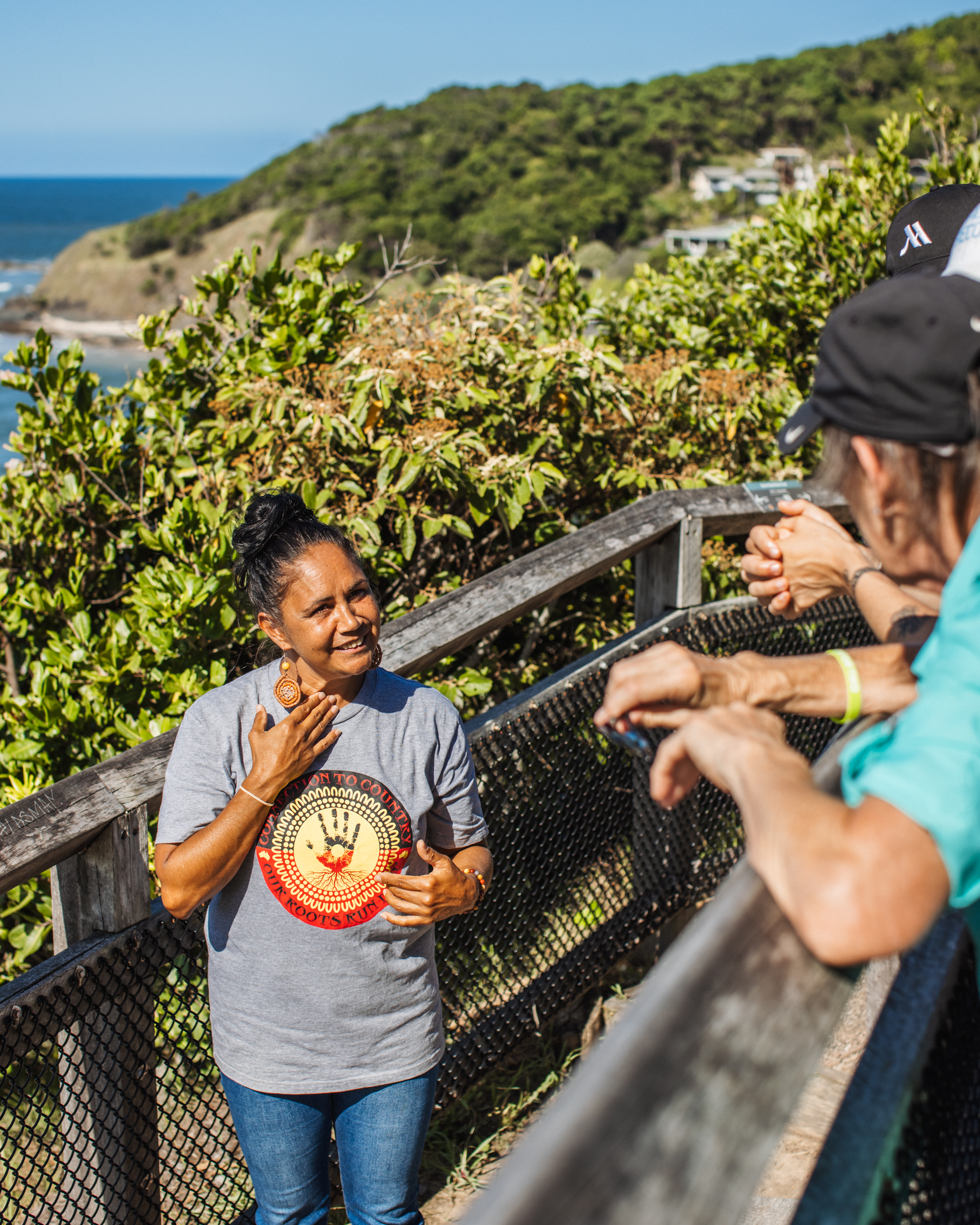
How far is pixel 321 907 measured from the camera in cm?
183

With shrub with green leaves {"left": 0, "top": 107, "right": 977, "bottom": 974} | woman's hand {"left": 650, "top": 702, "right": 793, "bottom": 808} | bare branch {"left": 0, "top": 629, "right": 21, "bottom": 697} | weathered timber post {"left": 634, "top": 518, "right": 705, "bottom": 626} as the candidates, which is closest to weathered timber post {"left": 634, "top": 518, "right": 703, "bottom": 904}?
weathered timber post {"left": 634, "top": 518, "right": 705, "bottom": 626}

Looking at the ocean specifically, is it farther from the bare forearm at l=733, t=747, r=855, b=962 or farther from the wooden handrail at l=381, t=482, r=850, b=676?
the bare forearm at l=733, t=747, r=855, b=962

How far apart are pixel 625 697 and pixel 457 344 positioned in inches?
100

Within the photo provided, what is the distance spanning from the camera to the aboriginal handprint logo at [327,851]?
1.83 meters

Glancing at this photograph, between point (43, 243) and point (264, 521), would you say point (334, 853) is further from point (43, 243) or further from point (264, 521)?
point (43, 243)

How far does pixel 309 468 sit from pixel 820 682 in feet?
7.91

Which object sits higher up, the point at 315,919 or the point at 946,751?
the point at 946,751

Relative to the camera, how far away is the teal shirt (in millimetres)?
906

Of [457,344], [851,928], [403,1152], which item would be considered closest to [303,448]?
[457,344]

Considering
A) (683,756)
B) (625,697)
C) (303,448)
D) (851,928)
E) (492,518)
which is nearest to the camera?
(851,928)

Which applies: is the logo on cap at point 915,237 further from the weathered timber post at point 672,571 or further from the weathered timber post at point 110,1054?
the weathered timber post at point 110,1054

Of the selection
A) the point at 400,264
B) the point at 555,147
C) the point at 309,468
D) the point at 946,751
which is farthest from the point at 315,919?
the point at 555,147

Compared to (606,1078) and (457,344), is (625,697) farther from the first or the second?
(457,344)

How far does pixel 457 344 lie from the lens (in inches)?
142
